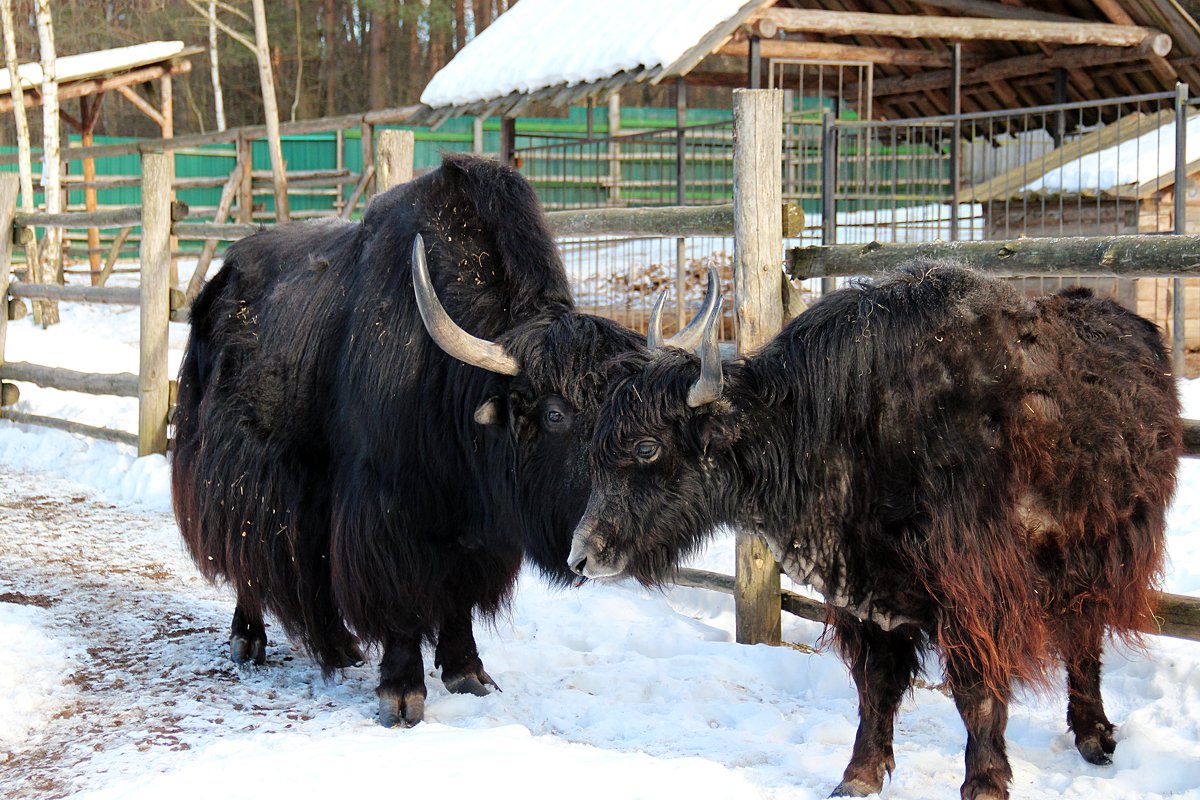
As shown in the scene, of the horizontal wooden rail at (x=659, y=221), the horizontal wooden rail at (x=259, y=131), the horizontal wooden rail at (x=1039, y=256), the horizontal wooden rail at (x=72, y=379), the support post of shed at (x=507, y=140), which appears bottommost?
the horizontal wooden rail at (x=72, y=379)

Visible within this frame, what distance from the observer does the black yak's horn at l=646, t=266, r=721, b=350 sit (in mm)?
3709

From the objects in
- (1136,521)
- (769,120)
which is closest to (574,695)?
(1136,521)

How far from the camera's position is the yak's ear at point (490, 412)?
390 centimetres

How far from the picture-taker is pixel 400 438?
421cm

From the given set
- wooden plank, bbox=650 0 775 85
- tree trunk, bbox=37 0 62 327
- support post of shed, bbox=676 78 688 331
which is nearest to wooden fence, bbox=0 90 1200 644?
support post of shed, bbox=676 78 688 331

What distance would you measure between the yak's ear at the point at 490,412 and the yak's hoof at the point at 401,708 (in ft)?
3.26

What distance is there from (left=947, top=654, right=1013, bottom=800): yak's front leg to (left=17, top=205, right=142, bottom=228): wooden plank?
22.8ft

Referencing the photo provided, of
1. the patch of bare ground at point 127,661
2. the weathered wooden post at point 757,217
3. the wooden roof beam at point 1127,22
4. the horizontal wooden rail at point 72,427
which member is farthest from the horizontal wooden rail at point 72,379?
the wooden roof beam at point 1127,22

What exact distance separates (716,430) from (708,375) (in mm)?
213

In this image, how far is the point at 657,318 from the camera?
12.8 ft

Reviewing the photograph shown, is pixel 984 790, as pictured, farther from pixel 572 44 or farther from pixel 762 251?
pixel 572 44

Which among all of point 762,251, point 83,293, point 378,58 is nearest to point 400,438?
point 762,251

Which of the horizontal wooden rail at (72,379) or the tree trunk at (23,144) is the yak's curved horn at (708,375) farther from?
the tree trunk at (23,144)

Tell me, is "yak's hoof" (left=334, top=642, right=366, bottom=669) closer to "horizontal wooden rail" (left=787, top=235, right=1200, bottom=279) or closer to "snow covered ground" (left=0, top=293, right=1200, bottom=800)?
"snow covered ground" (left=0, top=293, right=1200, bottom=800)
